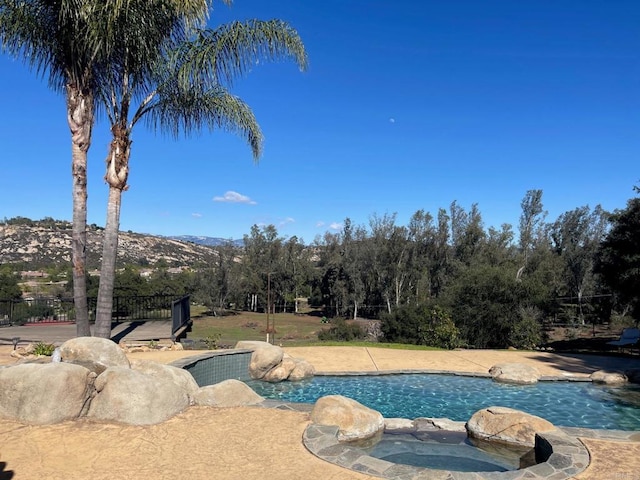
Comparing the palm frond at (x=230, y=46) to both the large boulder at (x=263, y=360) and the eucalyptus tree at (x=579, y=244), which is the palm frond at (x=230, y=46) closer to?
the large boulder at (x=263, y=360)

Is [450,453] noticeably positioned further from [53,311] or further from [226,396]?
[53,311]

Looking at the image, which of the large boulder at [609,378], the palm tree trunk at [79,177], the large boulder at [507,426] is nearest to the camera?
the large boulder at [507,426]

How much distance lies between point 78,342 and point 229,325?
31.6m

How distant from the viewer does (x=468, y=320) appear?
738 inches

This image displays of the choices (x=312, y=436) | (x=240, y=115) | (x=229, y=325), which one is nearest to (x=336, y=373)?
(x=312, y=436)

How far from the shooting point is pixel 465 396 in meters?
9.52

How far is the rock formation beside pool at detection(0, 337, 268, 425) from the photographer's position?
568 centimetres

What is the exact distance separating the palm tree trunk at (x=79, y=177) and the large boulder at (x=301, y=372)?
5008 mm

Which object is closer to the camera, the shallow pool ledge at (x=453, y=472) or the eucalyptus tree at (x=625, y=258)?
the shallow pool ledge at (x=453, y=472)

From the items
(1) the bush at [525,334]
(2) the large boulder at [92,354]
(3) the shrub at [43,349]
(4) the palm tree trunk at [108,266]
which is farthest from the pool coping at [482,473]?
(1) the bush at [525,334]

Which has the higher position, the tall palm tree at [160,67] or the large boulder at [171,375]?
the tall palm tree at [160,67]

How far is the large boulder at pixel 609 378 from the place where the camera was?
10.3m

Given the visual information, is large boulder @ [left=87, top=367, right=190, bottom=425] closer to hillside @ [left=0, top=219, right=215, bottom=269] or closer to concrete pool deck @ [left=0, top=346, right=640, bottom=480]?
concrete pool deck @ [left=0, top=346, right=640, bottom=480]

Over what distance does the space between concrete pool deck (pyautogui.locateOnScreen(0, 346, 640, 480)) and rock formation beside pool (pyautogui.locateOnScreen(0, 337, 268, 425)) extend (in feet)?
0.55
